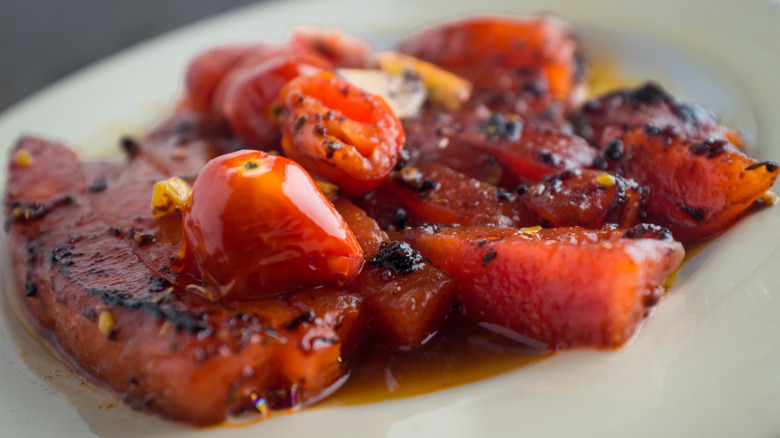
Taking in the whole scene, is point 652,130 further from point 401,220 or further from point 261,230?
point 261,230

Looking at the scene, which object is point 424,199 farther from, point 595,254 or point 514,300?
point 595,254

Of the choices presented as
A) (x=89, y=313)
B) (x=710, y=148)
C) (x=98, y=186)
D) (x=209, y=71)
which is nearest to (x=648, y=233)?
(x=710, y=148)

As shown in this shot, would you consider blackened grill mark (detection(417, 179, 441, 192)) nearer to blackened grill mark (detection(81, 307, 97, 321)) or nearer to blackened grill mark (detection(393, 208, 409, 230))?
blackened grill mark (detection(393, 208, 409, 230))

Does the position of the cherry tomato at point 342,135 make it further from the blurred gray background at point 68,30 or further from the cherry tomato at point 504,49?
the blurred gray background at point 68,30

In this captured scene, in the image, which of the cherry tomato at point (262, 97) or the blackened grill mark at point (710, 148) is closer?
the blackened grill mark at point (710, 148)

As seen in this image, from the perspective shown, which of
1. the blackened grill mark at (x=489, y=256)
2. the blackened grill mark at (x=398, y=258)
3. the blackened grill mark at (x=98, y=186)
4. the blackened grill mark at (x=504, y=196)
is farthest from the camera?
the blackened grill mark at (x=98, y=186)

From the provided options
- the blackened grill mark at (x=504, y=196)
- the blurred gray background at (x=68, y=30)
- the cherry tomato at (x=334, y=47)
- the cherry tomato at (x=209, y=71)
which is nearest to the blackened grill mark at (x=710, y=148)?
the blackened grill mark at (x=504, y=196)
